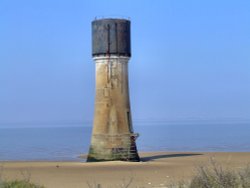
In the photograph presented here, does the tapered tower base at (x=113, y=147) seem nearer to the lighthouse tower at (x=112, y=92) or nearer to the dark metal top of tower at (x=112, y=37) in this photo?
the lighthouse tower at (x=112, y=92)

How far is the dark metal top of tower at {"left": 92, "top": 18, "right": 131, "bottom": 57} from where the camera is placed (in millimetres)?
25625

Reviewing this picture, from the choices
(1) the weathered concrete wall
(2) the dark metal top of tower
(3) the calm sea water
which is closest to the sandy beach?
(1) the weathered concrete wall

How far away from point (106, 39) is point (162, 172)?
22.5 ft

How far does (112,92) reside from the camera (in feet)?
84.4

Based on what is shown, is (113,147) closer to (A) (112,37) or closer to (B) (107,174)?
(B) (107,174)

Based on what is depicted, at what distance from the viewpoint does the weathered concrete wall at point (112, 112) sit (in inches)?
1012

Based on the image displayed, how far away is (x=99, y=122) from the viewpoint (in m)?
26.1

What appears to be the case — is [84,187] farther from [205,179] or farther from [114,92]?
[114,92]

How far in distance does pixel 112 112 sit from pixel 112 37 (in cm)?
342

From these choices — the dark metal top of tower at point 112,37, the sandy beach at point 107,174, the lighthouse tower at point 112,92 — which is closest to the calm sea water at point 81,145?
the lighthouse tower at point 112,92

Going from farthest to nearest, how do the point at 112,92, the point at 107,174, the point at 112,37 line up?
1. the point at 112,92
2. the point at 112,37
3. the point at 107,174

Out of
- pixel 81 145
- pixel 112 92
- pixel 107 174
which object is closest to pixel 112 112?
pixel 112 92

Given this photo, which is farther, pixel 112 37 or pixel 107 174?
pixel 112 37

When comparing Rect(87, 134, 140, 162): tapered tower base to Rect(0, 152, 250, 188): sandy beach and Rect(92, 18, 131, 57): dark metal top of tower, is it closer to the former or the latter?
Rect(0, 152, 250, 188): sandy beach
